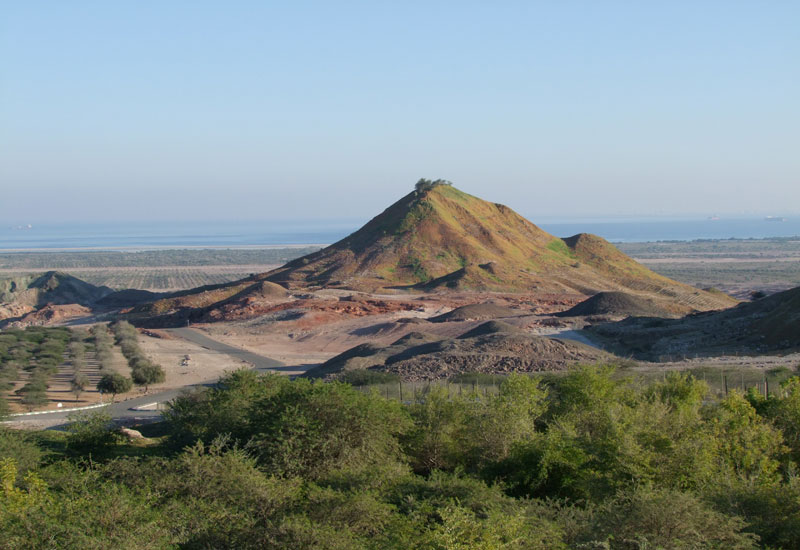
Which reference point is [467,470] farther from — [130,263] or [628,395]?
[130,263]

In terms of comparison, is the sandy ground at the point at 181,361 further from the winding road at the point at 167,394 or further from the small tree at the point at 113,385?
the small tree at the point at 113,385

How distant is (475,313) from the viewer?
193 feet

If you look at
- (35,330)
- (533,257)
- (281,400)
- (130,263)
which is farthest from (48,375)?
(130,263)

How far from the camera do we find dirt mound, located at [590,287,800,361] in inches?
1615

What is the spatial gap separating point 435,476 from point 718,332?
33019 millimetres

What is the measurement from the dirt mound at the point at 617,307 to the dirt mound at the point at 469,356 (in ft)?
47.5

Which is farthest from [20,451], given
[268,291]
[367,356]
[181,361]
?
[268,291]

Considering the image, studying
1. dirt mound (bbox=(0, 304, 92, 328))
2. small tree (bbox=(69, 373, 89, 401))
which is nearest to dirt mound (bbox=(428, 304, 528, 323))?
small tree (bbox=(69, 373, 89, 401))

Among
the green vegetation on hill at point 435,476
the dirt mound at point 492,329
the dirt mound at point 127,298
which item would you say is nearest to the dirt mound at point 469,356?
the dirt mound at point 492,329

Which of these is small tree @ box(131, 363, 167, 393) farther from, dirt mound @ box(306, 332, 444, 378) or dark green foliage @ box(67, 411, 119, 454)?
dark green foliage @ box(67, 411, 119, 454)

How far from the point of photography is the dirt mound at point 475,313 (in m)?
58.1

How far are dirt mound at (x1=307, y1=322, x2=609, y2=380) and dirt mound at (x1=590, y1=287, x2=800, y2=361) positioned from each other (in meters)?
4.30

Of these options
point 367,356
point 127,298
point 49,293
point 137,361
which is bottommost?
point 137,361

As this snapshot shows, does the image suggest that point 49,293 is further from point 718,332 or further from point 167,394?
point 718,332
